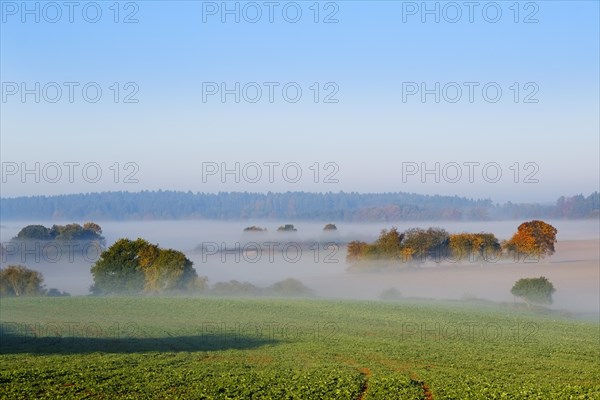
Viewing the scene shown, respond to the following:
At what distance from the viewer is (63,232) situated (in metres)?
130

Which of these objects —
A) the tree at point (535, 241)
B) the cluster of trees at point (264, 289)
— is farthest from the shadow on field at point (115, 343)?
the tree at point (535, 241)

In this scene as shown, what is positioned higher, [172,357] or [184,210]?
[184,210]

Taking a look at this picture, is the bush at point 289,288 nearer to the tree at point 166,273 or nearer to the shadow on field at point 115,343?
the tree at point 166,273

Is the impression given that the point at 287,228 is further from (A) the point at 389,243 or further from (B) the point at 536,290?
(B) the point at 536,290

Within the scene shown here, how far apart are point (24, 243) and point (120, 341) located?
7348 centimetres

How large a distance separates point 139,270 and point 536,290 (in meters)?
59.3

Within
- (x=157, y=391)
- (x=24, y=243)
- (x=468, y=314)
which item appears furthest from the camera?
(x=24, y=243)

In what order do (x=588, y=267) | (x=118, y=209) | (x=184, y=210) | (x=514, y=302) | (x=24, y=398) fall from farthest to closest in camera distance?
(x=184, y=210) → (x=118, y=209) → (x=588, y=267) → (x=514, y=302) → (x=24, y=398)

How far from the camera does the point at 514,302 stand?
103625mm

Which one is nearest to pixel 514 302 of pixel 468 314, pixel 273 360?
pixel 468 314

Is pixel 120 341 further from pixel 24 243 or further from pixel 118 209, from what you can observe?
pixel 118 209

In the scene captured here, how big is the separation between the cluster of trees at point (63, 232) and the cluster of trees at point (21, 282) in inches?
491

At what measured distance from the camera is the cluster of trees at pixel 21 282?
11144 centimetres

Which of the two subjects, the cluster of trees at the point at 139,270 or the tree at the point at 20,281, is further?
the tree at the point at 20,281
